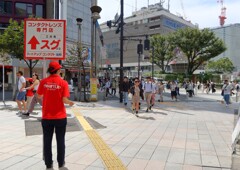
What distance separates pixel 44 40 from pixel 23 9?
33.2 meters

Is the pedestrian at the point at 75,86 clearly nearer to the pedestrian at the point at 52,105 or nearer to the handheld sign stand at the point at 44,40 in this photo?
the handheld sign stand at the point at 44,40

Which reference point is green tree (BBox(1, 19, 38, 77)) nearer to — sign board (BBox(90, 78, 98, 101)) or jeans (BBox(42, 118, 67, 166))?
sign board (BBox(90, 78, 98, 101))

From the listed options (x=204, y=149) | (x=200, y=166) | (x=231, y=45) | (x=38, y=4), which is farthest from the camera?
(x=231, y=45)

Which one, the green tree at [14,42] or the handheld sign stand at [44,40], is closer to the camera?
the handheld sign stand at [44,40]

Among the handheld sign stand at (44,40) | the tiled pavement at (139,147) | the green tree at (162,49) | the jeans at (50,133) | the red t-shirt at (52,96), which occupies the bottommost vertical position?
the tiled pavement at (139,147)

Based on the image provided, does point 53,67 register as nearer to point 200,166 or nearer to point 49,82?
point 49,82

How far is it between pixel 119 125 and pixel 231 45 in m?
112

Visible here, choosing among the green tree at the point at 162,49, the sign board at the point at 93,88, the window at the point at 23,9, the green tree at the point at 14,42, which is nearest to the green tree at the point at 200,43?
the green tree at the point at 162,49

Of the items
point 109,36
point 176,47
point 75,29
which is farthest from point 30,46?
point 109,36

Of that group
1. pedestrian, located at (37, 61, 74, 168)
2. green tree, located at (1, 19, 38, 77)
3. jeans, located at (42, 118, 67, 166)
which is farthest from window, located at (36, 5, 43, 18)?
jeans, located at (42, 118, 67, 166)

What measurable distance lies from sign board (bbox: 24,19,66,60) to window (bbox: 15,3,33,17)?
32.7 meters

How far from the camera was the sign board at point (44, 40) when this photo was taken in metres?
6.05

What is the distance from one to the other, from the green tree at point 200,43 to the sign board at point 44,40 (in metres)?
41.6

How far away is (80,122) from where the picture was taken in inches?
352
